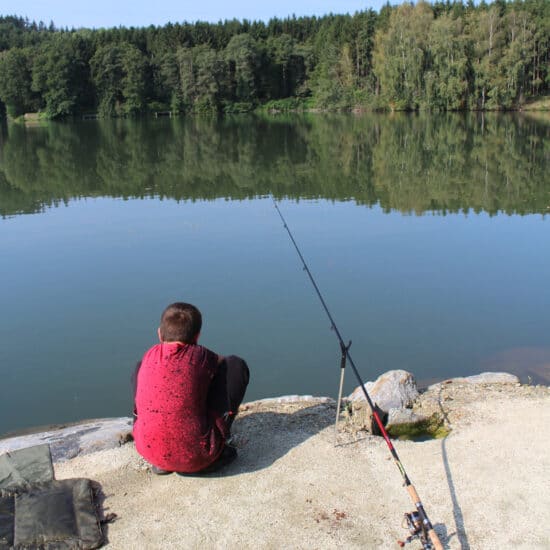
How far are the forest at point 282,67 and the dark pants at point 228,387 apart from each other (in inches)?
1954

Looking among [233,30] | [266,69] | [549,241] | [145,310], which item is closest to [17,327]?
[145,310]

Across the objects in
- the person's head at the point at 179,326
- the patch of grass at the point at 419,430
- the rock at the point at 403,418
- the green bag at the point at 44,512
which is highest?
the person's head at the point at 179,326

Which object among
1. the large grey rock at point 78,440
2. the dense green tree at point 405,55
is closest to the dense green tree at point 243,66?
the dense green tree at point 405,55

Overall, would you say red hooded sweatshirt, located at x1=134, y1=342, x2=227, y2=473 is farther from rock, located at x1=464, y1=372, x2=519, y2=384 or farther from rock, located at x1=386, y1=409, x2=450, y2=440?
rock, located at x1=464, y1=372, x2=519, y2=384

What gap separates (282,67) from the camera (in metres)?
68.2

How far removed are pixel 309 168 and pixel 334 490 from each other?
19549 millimetres

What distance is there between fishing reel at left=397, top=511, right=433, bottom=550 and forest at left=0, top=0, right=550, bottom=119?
50185mm

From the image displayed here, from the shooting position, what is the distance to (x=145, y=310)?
8.75 metres

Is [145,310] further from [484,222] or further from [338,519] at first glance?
[484,222]

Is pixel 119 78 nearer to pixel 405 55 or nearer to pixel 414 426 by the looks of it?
pixel 405 55

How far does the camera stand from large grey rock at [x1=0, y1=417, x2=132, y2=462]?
436cm

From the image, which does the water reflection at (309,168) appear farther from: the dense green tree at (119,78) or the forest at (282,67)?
the dense green tree at (119,78)

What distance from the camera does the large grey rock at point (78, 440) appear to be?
4.36m

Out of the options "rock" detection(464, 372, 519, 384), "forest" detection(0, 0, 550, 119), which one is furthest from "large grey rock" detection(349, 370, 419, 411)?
"forest" detection(0, 0, 550, 119)
